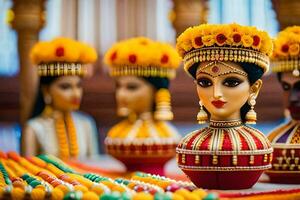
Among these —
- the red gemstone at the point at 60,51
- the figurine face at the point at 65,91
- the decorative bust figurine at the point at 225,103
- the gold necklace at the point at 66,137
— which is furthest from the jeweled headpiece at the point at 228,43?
the gold necklace at the point at 66,137

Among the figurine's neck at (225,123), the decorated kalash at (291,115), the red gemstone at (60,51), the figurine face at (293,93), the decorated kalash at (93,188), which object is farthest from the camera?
the red gemstone at (60,51)

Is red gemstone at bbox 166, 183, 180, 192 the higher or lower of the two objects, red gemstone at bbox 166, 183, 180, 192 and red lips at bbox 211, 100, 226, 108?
the lower

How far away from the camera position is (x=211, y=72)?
8.55ft

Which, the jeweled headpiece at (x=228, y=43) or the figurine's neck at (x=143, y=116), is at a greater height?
the jeweled headpiece at (x=228, y=43)

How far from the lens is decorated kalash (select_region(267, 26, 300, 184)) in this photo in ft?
9.78

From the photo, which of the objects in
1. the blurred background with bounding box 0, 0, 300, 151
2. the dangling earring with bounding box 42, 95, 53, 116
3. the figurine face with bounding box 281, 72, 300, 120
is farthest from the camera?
the blurred background with bounding box 0, 0, 300, 151

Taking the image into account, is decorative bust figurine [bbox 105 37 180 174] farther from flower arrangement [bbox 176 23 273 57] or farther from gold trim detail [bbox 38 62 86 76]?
flower arrangement [bbox 176 23 273 57]

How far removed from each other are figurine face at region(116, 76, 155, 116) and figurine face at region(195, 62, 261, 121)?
1180mm

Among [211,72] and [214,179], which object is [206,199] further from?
[211,72]

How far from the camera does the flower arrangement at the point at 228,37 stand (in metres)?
2.55

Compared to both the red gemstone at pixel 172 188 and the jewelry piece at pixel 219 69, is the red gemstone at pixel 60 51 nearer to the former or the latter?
the jewelry piece at pixel 219 69

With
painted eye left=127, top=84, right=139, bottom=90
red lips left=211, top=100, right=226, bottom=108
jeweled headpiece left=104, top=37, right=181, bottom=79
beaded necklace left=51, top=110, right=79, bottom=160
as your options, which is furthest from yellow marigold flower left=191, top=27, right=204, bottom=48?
beaded necklace left=51, top=110, right=79, bottom=160

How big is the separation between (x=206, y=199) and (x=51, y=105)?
7.99ft

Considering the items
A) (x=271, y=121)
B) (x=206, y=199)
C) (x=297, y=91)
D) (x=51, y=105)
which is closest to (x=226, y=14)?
(x=271, y=121)
